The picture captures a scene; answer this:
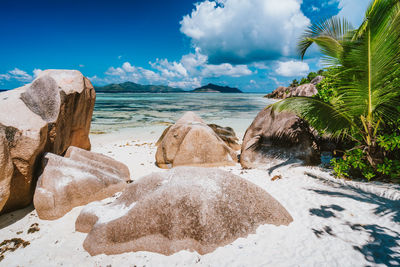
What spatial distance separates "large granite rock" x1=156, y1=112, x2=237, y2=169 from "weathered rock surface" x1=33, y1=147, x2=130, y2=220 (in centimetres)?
202

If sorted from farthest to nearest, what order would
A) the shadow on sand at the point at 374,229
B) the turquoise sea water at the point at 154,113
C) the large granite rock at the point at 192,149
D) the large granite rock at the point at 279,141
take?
1. the turquoise sea water at the point at 154,113
2. the large granite rock at the point at 192,149
3. the large granite rock at the point at 279,141
4. the shadow on sand at the point at 374,229

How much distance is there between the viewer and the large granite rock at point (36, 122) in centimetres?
391

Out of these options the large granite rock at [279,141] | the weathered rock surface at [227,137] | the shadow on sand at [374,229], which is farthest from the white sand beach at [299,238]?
the weathered rock surface at [227,137]

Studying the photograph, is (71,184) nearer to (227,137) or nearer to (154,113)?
(227,137)

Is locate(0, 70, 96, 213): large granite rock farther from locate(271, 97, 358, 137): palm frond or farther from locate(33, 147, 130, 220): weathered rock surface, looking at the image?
locate(271, 97, 358, 137): palm frond

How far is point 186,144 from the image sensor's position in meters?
6.83

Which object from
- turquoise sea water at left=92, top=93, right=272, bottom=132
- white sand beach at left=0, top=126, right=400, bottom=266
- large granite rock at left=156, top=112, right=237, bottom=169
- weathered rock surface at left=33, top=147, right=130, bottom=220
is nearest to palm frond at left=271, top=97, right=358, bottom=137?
white sand beach at left=0, top=126, right=400, bottom=266

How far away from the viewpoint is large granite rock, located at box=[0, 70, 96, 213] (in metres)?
3.91

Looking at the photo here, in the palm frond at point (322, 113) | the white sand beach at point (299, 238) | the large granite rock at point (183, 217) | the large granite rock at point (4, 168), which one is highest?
the palm frond at point (322, 113)

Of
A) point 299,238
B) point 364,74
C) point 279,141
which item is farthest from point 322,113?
point 299,238

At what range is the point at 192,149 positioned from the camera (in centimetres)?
682

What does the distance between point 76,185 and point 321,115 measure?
233 inches

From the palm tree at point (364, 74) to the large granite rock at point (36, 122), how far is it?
5657mm

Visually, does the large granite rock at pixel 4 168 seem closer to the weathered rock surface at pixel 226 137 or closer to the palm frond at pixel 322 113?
the palm frond at pixel 322 113
